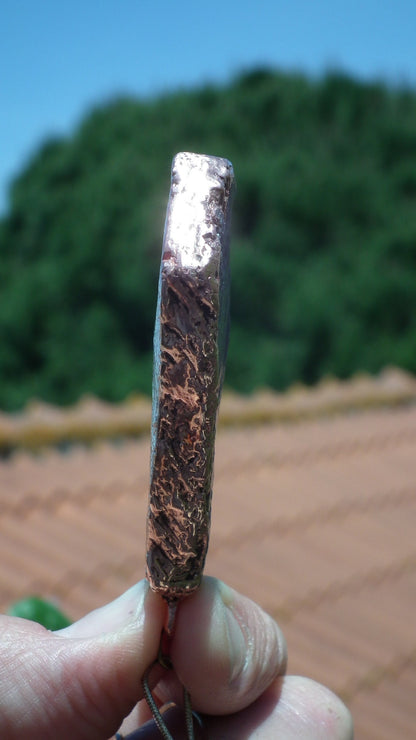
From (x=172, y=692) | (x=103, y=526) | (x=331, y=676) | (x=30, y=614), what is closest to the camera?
(x=172, y=692)

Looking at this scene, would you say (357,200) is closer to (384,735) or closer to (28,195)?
(28,195)

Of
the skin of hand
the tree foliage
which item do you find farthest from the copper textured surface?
the tree foliage

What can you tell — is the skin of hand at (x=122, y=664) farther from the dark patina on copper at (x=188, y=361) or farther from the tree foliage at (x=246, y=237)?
the tree foliage at (x=246, y=237)

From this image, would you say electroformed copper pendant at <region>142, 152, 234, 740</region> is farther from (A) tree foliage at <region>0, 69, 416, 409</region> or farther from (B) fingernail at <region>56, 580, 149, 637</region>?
(A) tree foliage at <region>0, 69, 416, 409</region>

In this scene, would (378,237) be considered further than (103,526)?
Yes

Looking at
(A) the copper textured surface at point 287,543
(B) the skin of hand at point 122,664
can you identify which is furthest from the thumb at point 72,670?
(A) the copper textured surface at point 287,543

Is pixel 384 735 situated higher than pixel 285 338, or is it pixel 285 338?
pixel 384 735

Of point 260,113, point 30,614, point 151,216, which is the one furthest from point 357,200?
point 30,614
